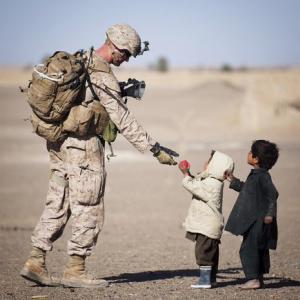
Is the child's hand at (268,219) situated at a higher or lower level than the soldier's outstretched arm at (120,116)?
lower

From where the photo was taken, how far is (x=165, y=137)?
3469 centimetres

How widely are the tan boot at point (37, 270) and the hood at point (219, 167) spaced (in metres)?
1.67

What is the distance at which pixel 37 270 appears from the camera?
751 cm

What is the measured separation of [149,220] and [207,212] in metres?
8.21

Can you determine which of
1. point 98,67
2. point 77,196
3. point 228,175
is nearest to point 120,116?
point 98,67

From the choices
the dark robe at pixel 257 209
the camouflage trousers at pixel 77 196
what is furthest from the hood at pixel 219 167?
the camouflage trousers at pixel 77 196

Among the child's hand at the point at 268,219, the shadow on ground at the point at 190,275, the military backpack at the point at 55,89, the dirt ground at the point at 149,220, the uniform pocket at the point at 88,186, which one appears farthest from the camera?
the shadow on ground at the point at 190,275

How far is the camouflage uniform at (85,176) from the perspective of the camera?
7.33 meters

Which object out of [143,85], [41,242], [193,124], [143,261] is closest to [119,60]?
[143,85]

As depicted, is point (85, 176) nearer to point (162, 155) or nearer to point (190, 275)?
point (162, 155)

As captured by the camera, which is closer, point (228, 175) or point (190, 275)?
point (228, 175)

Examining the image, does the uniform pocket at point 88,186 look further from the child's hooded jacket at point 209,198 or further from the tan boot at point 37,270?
the child's hooded jacket at point 209,198

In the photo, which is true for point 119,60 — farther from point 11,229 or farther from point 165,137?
point 165,137

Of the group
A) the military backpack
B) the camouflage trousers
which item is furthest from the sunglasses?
the camouflage trousers
